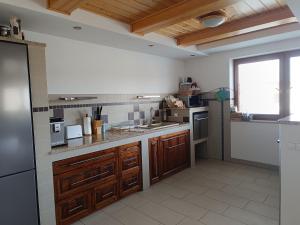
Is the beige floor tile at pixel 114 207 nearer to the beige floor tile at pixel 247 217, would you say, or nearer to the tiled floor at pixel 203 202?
the tiled floor at pixel 203 202

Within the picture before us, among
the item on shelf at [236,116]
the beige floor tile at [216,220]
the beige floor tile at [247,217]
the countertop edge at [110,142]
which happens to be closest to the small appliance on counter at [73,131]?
the countertop edge at [110,142]

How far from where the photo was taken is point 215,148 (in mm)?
4090

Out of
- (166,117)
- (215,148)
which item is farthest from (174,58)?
(215,148)

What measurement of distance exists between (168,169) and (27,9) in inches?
107

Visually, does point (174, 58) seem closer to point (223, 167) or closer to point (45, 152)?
point (223, 167)

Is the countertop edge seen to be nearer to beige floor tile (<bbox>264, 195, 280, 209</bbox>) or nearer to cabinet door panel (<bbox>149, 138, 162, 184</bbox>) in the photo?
cabinet door panel (<bbox>149, 138, 162, 184</bbox>)

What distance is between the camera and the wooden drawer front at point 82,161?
1.99 m

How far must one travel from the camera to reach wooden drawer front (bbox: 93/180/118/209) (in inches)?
91.1

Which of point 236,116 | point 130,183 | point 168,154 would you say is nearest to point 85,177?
point 130,183

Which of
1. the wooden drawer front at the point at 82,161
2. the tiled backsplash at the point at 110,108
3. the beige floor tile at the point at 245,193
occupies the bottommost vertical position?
the beige floor tile at the point at 245,193

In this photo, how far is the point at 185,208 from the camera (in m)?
2.37

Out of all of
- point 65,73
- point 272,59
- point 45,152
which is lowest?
point 45,152

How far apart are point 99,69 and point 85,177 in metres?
1.54

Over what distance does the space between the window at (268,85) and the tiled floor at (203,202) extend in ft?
3.55
